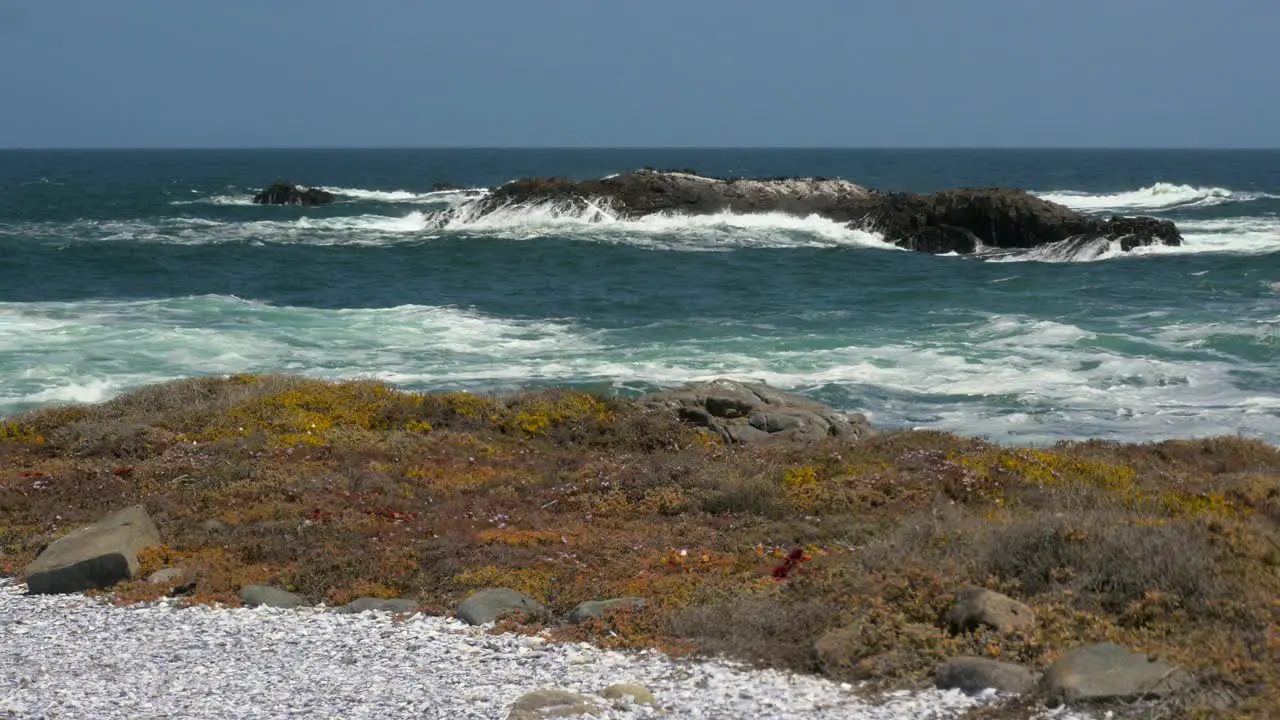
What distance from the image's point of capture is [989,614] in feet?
29.7

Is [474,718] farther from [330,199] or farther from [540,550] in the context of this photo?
[330,199]

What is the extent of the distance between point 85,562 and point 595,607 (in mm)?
4868

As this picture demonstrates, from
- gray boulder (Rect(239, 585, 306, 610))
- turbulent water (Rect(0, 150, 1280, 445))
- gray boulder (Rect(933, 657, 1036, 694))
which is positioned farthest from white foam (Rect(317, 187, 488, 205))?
gray boulder (Rect(933, 657, 1036, 694))

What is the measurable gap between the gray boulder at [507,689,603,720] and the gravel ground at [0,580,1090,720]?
0.57 ft

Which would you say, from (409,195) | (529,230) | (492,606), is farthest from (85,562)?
(409,195)

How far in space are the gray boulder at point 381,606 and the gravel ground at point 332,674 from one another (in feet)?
0.50

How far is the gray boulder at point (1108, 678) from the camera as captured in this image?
25.8 feet

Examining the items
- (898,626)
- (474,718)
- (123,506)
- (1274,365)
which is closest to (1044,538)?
(898,626)

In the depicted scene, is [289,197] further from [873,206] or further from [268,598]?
[268,598]

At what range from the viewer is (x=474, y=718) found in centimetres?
815

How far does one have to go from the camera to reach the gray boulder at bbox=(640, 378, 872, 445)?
19.2m

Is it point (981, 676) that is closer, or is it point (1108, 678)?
point (1108, 678)

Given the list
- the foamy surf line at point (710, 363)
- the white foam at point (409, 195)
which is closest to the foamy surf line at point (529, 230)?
the white foam at point (409, 195)

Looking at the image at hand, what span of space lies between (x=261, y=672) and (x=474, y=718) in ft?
6.46
